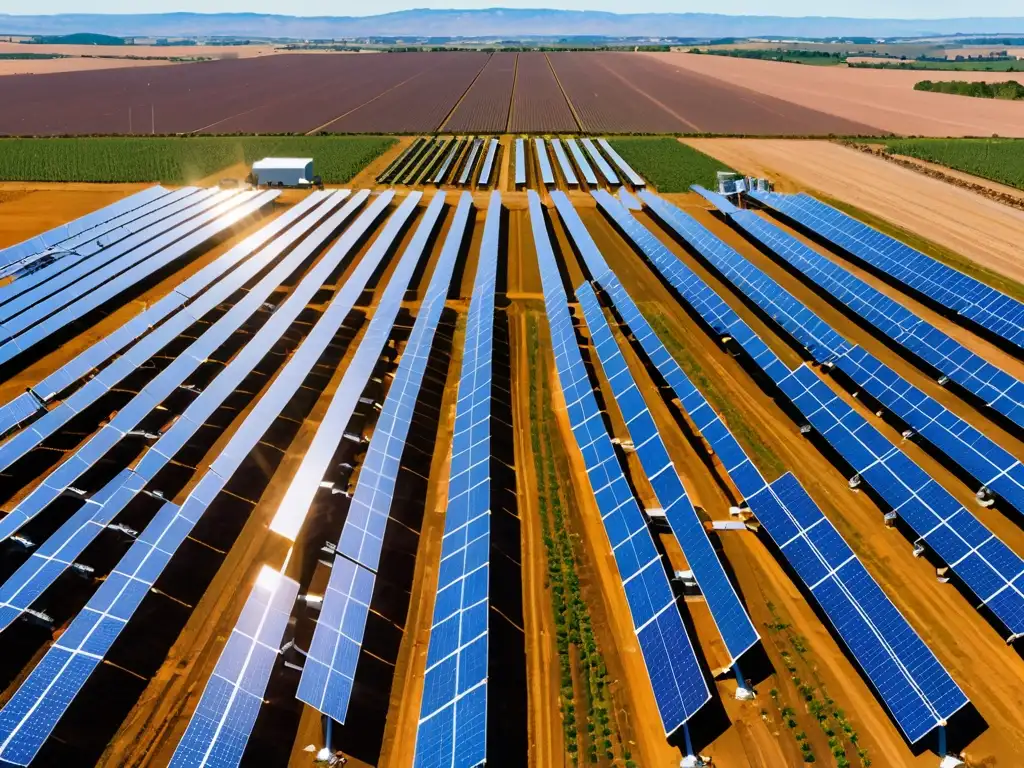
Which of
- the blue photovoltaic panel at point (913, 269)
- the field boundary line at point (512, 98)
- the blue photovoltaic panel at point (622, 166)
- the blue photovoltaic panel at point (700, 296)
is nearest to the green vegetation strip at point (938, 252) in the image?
the blue photovoltaic panel at point (913, 269)

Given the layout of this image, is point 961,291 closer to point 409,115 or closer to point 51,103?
point 409,115

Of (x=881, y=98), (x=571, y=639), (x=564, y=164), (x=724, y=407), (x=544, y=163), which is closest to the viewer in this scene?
(x=571, y=639)

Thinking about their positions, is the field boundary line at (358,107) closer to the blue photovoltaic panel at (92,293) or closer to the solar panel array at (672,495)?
the blue photovoltaic panel at (92,293)

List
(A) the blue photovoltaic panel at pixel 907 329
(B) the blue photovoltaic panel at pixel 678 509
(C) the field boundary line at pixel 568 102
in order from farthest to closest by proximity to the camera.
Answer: (C) the field boundary line at pixel 568 102 < (A) the blue photovoltaic panel at pixel 907 329 < (B) the blue photovoltaic panel at pixel 678 509

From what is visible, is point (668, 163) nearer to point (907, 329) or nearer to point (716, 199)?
point (716, 199)

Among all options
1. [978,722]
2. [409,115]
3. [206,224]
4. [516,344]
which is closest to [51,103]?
[409,115]

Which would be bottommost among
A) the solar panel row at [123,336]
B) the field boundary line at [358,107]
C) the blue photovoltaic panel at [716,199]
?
the solar panel row at [123,336]

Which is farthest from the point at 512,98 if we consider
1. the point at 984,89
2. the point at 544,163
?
the point at 984,89
